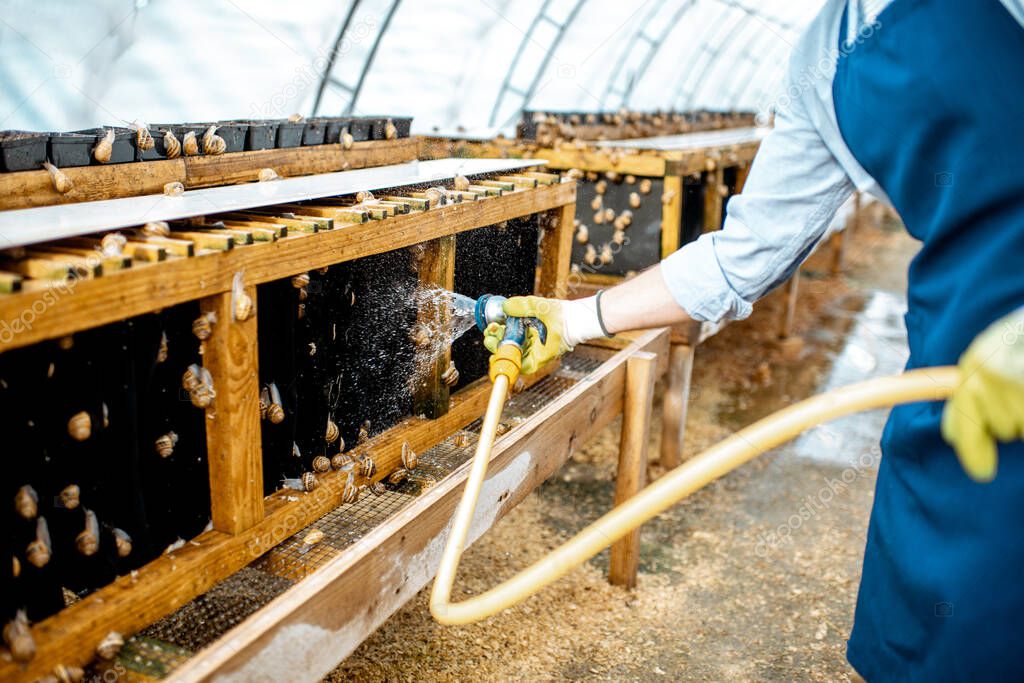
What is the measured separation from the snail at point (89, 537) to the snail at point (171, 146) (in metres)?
0.93

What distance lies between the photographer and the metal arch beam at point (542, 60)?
7.61 metres

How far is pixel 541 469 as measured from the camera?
2.31 metres

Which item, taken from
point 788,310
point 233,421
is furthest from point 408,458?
point 788,310

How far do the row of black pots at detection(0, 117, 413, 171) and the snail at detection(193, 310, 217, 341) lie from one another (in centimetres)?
56

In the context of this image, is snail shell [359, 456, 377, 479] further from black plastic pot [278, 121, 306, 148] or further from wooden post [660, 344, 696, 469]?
wooden post [660, 344, 696, 469]

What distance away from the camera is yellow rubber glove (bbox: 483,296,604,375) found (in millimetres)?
2018

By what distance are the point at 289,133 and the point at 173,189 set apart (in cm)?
59

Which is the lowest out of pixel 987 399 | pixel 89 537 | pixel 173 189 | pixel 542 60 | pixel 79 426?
pixel 89 537

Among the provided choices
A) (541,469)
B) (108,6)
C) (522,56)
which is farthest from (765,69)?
(541,469)

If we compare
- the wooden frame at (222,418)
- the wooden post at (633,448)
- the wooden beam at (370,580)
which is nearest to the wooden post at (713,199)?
the wooden post at (633,448)

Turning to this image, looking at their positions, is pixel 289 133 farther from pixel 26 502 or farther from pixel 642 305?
pixel 26 502

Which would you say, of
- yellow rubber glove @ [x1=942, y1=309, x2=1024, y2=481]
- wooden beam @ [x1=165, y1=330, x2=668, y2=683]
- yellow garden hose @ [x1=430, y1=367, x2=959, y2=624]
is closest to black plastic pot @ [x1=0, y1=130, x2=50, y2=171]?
wooden beam @ [x1=165, y1=330, x2=668, y2=683]

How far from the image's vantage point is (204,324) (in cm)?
154

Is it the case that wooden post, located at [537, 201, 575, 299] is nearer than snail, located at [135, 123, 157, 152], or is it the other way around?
snail, located at [135, 123, 157, 152]
